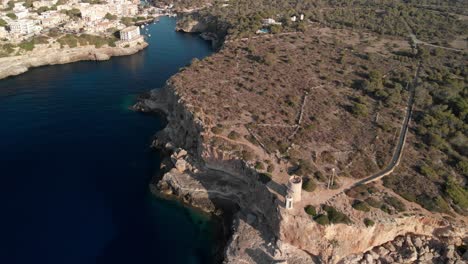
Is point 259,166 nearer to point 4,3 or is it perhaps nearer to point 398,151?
point 398,151

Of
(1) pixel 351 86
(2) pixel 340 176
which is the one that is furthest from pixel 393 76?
(2) pixel 340 176

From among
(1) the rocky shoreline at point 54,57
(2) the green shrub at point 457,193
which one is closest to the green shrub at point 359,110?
(2) the green shrub at point 457,193

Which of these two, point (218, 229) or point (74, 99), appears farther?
point (74, 99)

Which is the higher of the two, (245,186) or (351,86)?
(351,86)

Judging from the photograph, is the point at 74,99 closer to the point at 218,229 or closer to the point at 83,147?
the point at 83,147

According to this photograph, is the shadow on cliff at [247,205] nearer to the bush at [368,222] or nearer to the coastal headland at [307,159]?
the coastal headland at [307,159]

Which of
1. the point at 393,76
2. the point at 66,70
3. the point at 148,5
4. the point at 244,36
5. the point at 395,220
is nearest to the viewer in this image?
the point at 395,220

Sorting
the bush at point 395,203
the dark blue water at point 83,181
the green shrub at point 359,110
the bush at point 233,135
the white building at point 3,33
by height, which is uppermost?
the white building at point 3,33
